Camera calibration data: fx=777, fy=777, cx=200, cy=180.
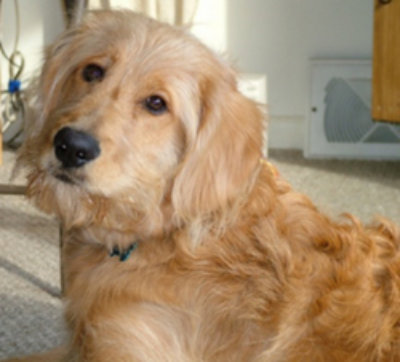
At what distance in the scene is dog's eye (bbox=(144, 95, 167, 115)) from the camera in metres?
1.49

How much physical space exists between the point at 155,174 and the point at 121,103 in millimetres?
154

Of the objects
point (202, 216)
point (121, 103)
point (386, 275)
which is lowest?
point (386, 275)

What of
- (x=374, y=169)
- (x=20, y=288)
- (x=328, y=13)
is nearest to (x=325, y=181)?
(x=374, y=169)

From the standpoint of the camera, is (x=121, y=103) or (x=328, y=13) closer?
(x=121, y=103)

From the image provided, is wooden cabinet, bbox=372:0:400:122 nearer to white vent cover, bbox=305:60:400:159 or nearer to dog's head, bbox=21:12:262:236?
white vent cover, bbox=305:60:400:159

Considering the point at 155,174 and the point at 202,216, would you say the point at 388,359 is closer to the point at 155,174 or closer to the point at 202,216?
the point at 202,216

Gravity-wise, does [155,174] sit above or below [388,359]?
above

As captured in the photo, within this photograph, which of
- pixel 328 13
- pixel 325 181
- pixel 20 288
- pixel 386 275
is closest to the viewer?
pixel 386 275

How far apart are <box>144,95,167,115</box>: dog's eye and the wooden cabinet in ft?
5.75

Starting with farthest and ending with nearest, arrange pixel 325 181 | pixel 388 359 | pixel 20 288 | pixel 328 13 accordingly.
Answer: pixel 328 13, pixel 325 181, pixel 20 288, pixel 388 359

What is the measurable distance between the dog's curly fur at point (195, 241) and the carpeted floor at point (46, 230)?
0.98 ft

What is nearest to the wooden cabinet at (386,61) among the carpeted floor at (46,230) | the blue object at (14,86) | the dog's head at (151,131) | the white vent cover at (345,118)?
the carpeted floor at (46,230)

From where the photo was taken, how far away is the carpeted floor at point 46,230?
214 centimetres

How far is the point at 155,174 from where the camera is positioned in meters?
1.51
